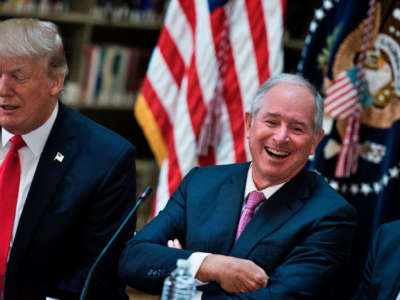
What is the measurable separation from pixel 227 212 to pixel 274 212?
148mm

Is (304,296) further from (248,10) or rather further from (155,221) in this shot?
(248,10)

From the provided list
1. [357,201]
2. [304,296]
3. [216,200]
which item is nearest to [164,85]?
[357,201]

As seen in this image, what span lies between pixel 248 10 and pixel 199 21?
0.24m

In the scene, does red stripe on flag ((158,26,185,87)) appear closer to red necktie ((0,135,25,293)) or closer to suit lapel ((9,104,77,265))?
suit lapel ((9,104,77,265))

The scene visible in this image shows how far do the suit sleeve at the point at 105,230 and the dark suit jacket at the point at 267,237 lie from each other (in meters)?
0.14

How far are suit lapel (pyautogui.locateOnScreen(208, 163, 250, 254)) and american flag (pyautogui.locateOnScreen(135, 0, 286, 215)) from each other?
3.75 feet

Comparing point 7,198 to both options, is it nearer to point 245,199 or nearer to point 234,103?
point 245,199

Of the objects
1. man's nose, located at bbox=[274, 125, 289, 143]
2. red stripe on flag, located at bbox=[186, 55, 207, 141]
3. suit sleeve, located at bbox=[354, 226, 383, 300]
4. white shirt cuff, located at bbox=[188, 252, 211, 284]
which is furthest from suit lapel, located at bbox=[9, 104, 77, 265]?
red stripe on flag, located at bbox=[186, 55, 207, 141]

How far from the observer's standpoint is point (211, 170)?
2.23 metres

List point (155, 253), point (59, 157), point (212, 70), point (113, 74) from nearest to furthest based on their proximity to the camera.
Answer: point (155, 253), point (59, 157), point (212, 70), point (113, 74)

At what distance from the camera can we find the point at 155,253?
1954mm

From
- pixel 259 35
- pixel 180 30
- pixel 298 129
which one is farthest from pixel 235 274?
pixel 180 30

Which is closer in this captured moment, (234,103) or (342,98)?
(342,98)

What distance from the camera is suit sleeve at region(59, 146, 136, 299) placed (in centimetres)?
212
